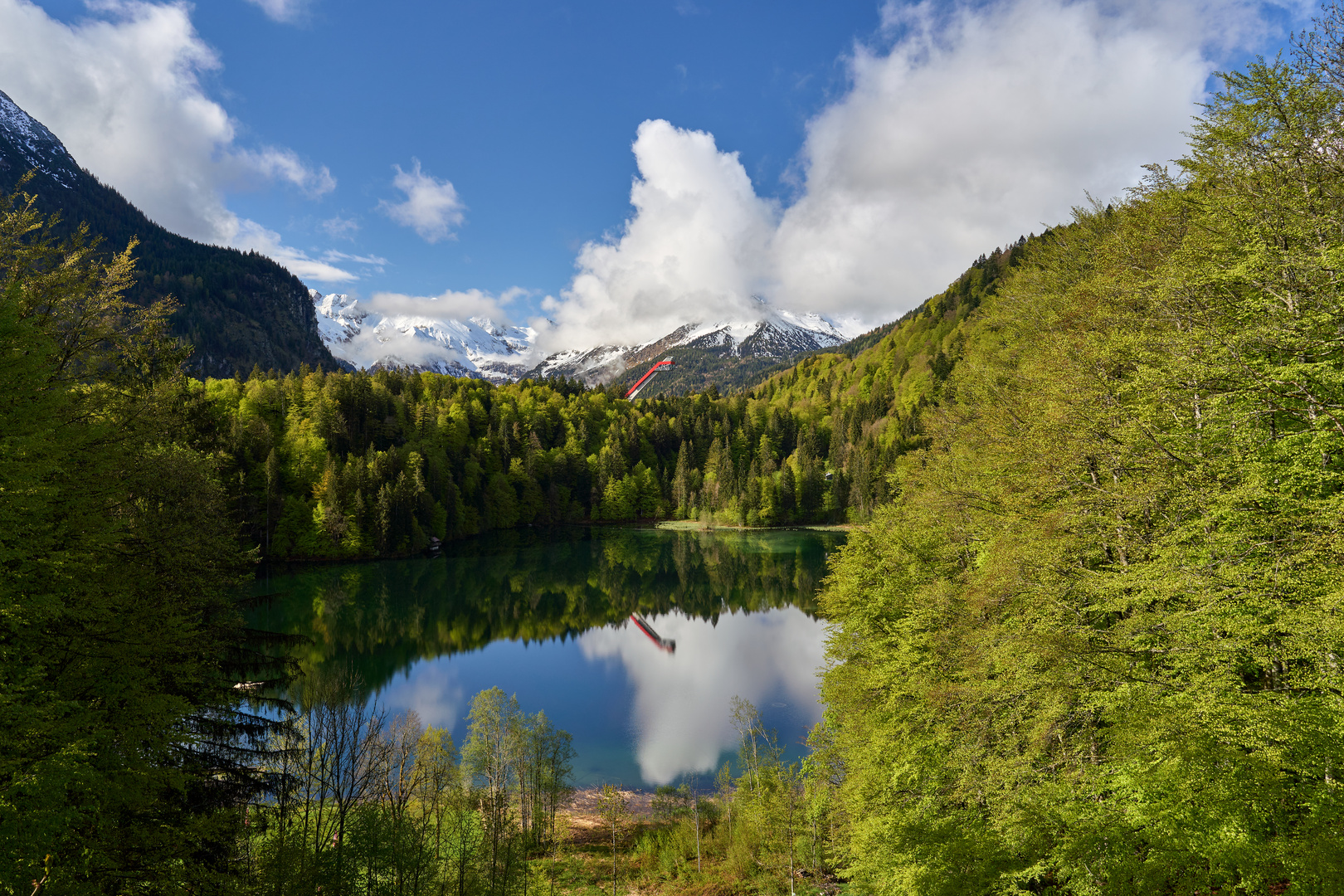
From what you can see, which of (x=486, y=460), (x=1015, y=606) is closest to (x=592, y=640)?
(x=1015, y=606)

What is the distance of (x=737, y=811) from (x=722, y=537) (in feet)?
258

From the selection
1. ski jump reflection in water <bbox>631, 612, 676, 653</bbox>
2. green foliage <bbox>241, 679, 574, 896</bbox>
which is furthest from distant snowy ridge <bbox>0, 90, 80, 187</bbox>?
green foliage <bbox>241, 679, 574, 896</bbox>

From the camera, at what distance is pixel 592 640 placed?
2050 inches

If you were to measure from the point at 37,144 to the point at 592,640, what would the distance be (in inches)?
10031

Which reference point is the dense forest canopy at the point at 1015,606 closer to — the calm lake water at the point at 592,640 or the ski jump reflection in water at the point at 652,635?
the calm lake water at the point at 592,640

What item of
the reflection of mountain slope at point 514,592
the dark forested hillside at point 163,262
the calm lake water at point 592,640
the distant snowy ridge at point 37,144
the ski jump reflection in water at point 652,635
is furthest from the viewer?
the distant snowy ridge at point 37,144

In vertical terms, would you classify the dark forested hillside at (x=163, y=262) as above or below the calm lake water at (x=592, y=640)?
above

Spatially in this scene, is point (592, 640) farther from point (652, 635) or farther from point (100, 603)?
point (100, 603)

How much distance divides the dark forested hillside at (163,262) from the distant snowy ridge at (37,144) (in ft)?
0.87

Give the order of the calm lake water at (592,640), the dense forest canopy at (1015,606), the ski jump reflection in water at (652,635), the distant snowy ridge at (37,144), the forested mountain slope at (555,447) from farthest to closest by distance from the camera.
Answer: the distant snowy ridge at (37,144)
the forested mountain slope at (555,447)
the ski jump reflection in water at (652,635)
the calm lake water at (592,640)
the dense forest canopy at (1015,606)

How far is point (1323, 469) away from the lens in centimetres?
983

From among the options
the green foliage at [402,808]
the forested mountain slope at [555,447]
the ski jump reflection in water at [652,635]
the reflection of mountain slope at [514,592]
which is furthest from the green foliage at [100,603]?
the forested mountain slope at [555,447]

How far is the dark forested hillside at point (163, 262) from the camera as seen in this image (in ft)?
566

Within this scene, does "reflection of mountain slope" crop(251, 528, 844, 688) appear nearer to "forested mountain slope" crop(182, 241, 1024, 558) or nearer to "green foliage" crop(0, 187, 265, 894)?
"forested mountain slope" crop(182, 241, 1024, 558)
